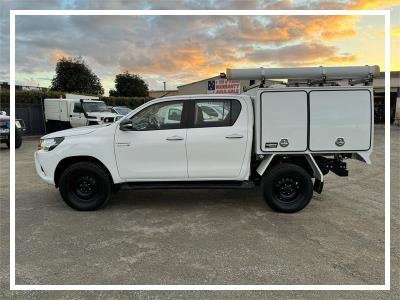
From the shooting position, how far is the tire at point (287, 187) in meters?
5.63

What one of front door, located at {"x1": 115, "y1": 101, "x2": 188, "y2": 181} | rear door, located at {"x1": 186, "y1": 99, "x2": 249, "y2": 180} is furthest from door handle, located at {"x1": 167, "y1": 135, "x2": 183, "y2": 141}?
rear door, located at {"x1": 186, "y1": 99, "x2": 249, "y2": 180}

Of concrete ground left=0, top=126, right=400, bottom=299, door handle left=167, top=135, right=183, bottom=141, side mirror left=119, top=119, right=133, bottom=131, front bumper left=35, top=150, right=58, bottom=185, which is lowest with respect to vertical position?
concrete ground left=0, top=126, right=400, bottom=299

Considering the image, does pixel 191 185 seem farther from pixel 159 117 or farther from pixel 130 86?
pixel 130 86

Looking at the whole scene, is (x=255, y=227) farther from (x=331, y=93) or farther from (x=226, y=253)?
(x=331, y=93)

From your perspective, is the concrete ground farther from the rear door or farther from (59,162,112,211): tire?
the rear door

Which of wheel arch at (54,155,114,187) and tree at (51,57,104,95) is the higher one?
tree at (51,57,104,95)

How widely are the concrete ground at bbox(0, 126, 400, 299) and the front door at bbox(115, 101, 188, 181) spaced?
661mm

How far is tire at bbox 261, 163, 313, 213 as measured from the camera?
5.63m

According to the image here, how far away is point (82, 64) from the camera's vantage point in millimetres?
41969

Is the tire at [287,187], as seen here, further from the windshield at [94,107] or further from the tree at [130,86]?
the tree at [130,86]

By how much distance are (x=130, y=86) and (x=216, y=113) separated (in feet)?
140

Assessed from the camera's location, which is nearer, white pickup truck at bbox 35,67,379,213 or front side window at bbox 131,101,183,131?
white pickup truck at bbox 35,67,379,213

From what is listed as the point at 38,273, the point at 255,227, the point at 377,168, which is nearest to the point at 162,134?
the point at 255,227

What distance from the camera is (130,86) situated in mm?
46656
